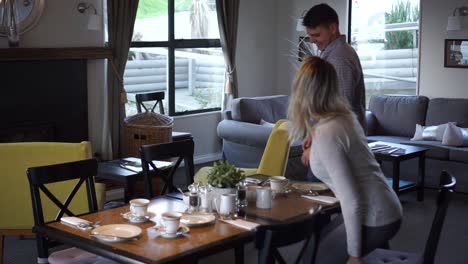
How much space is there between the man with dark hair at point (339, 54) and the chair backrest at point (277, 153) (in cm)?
97

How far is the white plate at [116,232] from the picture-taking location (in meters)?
2.82

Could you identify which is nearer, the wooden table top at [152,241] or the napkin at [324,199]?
the wooden table top at [152,241]

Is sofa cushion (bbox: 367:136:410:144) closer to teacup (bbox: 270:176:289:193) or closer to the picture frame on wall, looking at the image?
the picture frame on wall

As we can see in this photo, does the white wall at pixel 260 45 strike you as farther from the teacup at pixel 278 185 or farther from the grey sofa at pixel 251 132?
the teacup at pixel 278 185

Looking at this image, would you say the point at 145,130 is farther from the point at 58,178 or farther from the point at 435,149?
the point at 58,178

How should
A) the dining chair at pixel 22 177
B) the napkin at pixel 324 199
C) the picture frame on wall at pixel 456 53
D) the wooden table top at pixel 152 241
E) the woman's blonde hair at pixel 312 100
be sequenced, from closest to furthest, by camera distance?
the wooden table top at pixel 152 241 < the woman's blonde hair at pixel 312 100 < the napkin at pixel 324 199 < the dining chair at pixel 22 177 < the picture frame on wall at pixel 456 53

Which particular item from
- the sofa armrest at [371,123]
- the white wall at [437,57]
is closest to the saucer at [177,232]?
the sofa armrest at [371,123]

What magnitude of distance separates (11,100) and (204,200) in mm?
3471

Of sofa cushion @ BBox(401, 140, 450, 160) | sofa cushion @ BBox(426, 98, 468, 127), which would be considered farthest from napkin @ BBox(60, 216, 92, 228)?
sofa cushion @ BBox(426, 98, 468, 127)

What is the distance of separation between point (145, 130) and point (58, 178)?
3213mm

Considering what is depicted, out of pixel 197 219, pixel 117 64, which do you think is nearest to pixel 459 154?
pixel 117 64

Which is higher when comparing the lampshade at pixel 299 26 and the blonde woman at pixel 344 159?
the lampshade at pixel 299 26

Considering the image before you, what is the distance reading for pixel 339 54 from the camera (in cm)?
391

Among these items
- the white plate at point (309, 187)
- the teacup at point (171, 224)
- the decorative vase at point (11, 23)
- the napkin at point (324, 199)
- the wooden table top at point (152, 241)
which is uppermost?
the decorative vase at point (11, 23)
